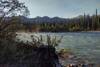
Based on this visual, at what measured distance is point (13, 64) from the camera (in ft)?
25.8

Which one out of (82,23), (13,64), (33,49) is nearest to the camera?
(13,64)

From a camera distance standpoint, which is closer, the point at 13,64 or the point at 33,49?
the point at 13,64

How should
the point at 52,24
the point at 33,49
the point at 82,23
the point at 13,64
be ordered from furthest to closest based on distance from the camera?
1. the point at 82,23
2. the point at 52,24
3. the point at 33,49
4. the point at 13,64

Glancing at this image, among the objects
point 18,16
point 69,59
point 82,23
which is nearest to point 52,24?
point 82,23

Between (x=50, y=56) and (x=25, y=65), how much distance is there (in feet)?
2.47

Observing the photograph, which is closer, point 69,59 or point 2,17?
point 2,17

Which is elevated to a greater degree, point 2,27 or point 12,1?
point 12,1

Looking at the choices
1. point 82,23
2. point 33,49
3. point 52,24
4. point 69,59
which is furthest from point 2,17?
point 82,23

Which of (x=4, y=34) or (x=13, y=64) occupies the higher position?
(x=4, y=34)

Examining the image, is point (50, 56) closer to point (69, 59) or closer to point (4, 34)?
point (4, 34)

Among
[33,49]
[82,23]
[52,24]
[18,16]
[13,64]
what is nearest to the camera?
[13,64]

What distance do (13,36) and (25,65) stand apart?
→ 1846mm

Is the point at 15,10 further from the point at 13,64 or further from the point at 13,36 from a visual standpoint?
the point at 13,64

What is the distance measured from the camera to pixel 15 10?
386 inches
